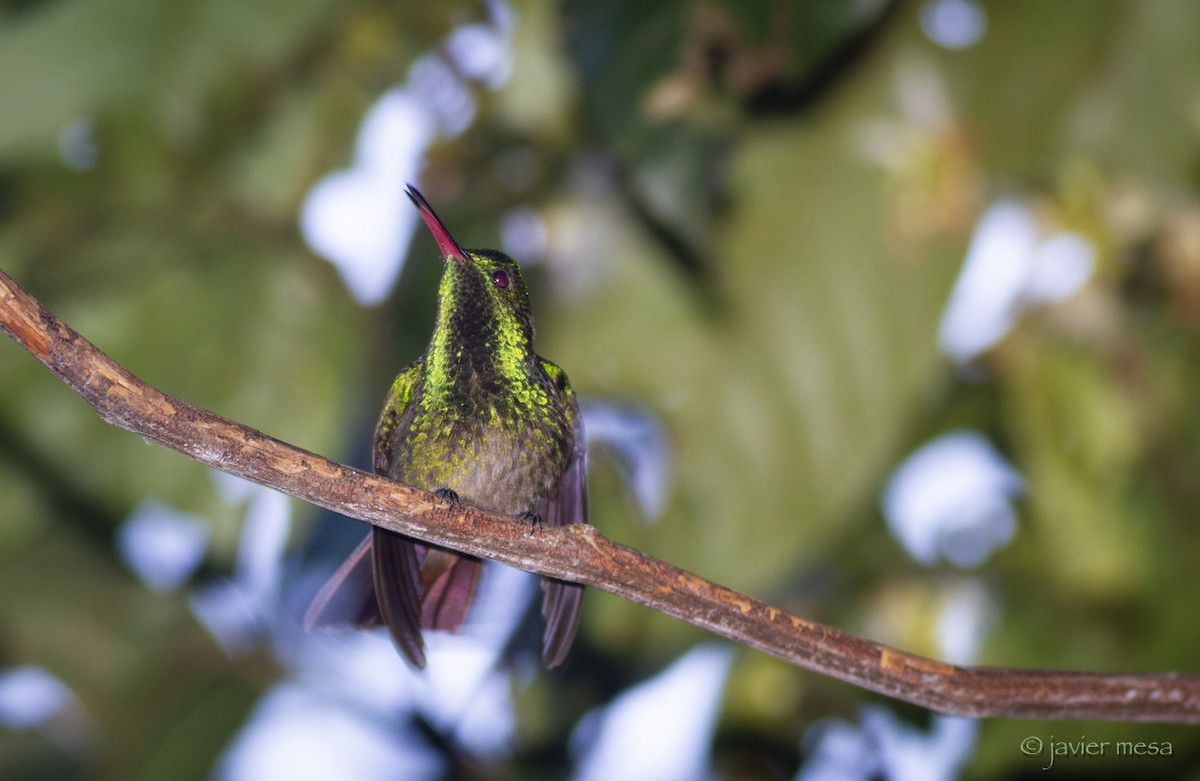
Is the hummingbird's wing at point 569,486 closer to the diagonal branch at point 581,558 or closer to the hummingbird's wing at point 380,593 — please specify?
the hummingbird's wing at point 380,593

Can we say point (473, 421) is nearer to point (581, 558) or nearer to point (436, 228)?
point (436, 228)

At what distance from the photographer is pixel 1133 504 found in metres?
4.38

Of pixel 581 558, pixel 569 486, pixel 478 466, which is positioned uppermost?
pixel 569 486

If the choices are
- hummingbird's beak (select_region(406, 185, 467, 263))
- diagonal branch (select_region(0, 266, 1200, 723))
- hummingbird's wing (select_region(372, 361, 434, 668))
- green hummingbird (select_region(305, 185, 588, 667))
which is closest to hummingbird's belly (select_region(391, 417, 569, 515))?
green hummingbird (select_region(305, 185, 588, 667))

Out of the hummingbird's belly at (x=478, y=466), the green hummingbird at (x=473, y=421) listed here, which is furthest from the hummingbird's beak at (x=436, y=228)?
the hummingbird's belly at (x=478, y=466)

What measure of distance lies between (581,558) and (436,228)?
2.08 ft

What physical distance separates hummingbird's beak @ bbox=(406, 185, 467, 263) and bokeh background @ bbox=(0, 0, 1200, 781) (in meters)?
1.10

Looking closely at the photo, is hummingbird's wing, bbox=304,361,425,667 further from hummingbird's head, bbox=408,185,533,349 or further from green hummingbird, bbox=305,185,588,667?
hummingbird's head, bbox=408,185,533,349

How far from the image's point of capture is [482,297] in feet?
7.70

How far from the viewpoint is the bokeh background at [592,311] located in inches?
140

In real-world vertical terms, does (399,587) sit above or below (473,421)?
below

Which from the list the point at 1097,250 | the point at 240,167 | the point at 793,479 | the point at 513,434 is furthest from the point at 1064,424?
the point at 240,167

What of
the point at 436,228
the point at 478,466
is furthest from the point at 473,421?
the point at 436,228

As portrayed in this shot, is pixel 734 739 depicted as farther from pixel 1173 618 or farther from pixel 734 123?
pixel 734 123
